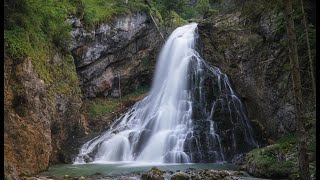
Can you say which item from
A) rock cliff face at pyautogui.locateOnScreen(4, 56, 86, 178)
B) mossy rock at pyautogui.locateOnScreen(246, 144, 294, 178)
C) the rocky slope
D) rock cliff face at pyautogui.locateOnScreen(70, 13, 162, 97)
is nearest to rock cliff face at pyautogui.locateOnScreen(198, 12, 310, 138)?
rock cliff face at pyautogui.locateOnScreen(70, 13, 162, 97)

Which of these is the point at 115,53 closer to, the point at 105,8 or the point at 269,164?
the point at 105,8

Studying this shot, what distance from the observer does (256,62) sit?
946 inches

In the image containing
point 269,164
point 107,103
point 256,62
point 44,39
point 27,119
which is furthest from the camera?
point 107,103

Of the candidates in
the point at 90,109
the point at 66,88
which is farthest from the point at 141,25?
the point at 66,88

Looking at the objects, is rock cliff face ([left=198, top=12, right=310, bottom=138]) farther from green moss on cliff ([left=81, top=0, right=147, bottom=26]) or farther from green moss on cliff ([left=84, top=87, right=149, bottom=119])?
green moss on cliff ([left=81, top=0, right=147, bottom=26])

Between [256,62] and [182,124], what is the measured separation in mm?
6277

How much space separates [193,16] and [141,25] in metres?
21.3

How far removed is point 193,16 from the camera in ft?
164

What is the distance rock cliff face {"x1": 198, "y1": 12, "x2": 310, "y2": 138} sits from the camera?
21.9 meters

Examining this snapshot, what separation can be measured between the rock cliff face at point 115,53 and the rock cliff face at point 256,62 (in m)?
4.69

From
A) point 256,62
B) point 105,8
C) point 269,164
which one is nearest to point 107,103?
point 105,8

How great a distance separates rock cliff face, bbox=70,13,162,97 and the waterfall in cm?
223
